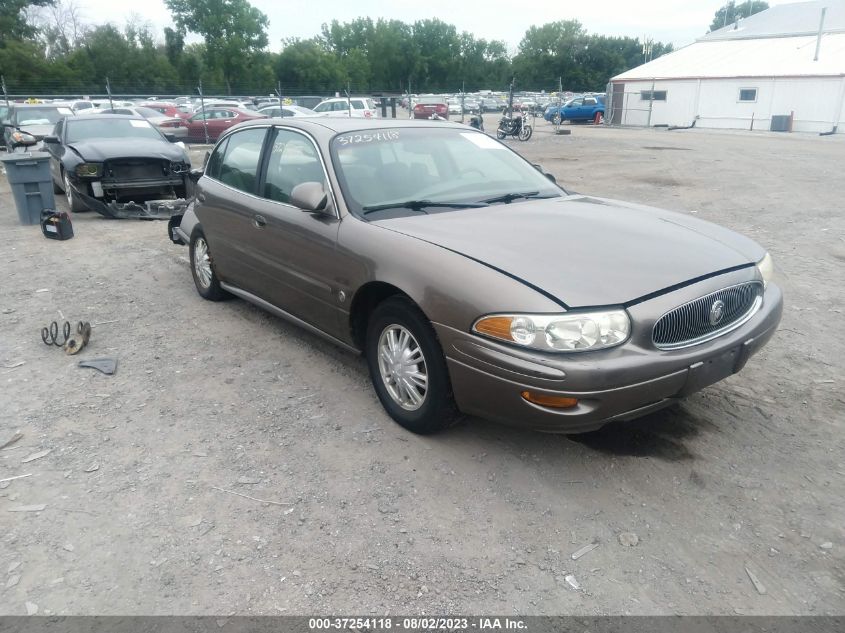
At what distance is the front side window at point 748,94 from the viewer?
32.8m

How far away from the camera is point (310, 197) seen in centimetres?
381

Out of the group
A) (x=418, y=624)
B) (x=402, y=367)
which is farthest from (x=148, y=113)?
(x=418, y=624)

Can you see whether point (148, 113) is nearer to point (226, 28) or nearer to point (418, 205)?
point (418, 205)

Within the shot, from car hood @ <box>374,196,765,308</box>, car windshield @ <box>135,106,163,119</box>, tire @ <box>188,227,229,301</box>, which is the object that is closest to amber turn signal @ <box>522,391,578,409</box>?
car hood @ <box>374,196,765,308</box>

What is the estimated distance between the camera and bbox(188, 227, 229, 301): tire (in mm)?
5714

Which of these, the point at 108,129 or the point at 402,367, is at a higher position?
the point at 108,129

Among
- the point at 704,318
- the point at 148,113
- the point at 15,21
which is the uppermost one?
the point at 15,21

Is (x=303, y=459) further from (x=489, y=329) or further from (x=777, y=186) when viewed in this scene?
(x=777, y=186)

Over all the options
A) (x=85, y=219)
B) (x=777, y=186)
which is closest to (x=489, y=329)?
(x=85, y=219)

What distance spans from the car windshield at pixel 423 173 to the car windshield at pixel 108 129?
8.37 meters

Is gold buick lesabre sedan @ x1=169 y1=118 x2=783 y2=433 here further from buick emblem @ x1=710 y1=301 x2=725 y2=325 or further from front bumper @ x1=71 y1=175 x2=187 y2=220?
front bumper @ x1=71 y1=175 x2=187 y2=220

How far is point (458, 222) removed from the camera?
362 cm

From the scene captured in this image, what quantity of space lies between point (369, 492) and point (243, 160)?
9.98ft

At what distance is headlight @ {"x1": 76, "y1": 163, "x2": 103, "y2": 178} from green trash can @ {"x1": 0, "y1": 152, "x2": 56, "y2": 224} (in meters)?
0.42
